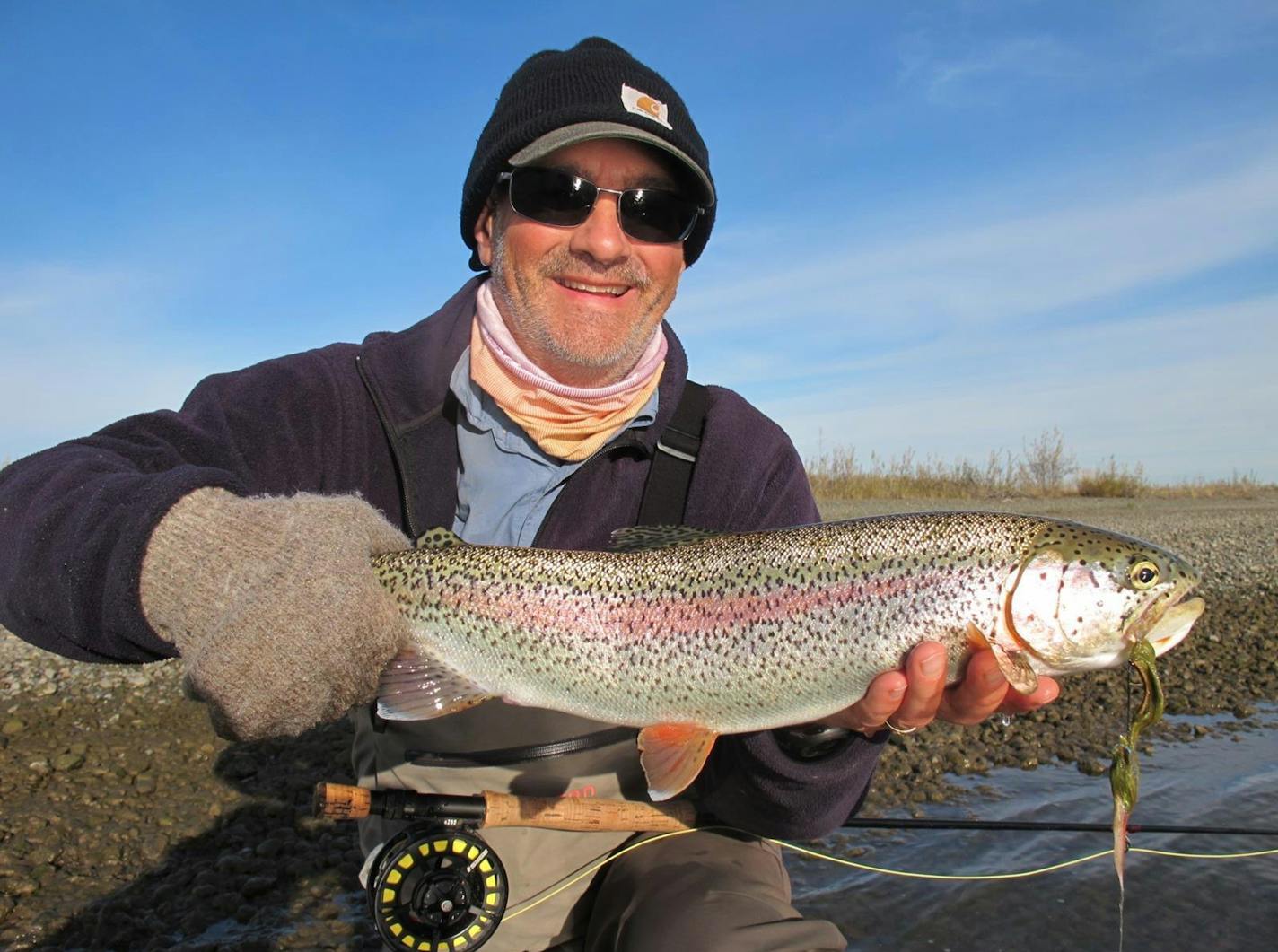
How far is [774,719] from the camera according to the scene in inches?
117

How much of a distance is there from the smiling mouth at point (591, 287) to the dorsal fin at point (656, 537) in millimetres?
983

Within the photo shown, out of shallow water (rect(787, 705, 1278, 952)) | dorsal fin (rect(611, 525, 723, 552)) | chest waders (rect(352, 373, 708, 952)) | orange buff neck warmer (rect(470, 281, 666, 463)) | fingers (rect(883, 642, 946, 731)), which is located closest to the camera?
fingers (rect(883, 642, 946, 731))

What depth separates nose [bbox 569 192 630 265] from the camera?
3.56 meters

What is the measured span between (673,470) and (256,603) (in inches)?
64.5

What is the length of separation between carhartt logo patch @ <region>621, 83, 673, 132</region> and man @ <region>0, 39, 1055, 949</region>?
13mm

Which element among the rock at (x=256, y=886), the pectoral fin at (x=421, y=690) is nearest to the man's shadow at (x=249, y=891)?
the rock at (x=256, y=886)

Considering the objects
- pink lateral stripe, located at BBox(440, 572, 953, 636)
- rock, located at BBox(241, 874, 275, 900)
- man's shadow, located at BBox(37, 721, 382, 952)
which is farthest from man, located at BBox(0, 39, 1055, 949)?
rock, located at BBox(241, 874, 275, 900)

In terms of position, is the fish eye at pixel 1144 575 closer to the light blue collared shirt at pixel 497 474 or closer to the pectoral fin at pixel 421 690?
the light blue collared shirt at pixel 497 474

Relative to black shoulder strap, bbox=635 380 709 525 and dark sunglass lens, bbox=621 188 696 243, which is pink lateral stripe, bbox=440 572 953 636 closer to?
black shoulder strap, bbox=635 380 709 525

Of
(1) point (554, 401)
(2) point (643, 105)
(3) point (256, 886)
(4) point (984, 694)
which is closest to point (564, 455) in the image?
(1) point (554, 401)

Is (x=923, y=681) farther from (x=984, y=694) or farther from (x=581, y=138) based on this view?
(x=581, y=138)

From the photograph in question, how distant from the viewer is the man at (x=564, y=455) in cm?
293

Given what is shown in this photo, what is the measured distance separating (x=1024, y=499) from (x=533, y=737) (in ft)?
83.2

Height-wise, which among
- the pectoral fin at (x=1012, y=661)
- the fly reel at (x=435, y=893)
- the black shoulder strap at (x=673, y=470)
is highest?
the black shoulder strap at (x=673, y=470)
